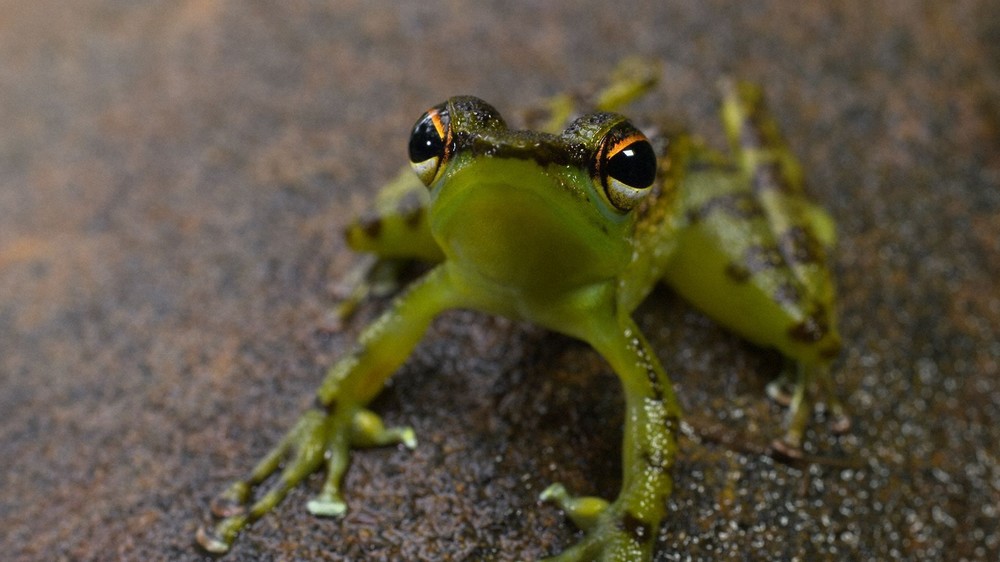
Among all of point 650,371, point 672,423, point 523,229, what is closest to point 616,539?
point 672,423

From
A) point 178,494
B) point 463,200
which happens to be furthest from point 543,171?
point 178,494

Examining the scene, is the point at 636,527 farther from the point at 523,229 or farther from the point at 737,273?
the point at 737,273

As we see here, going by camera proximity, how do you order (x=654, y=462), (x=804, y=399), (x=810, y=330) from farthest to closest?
(x=804, y=399) → (x=810, y=330) → (x=654, y=462)

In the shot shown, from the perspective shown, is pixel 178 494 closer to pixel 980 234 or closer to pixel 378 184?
pixel 378 184

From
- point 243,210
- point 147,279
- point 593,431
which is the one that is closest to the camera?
point 593,431

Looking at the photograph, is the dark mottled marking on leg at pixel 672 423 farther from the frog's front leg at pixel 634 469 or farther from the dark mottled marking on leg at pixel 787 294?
the dark mottled marking on leg at pixel 787 294
